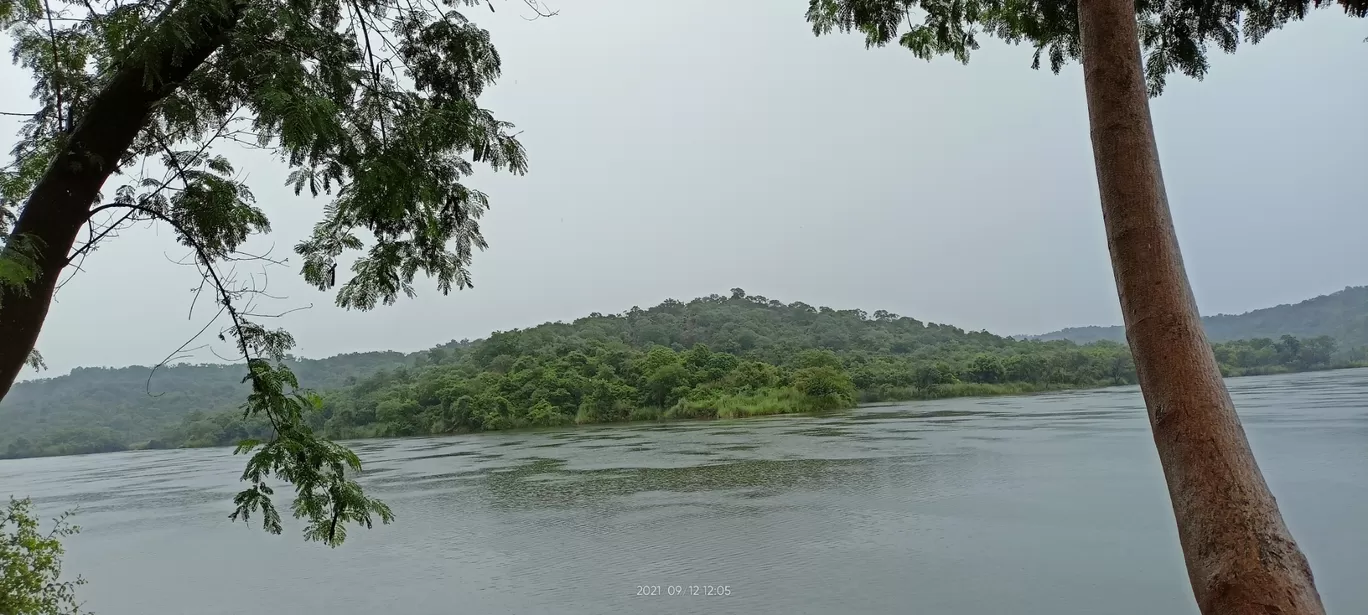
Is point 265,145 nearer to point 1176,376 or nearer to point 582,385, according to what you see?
point 1176,376

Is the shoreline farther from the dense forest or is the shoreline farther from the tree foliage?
the tree foliage

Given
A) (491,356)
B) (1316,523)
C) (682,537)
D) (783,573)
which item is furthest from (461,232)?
(491,356)

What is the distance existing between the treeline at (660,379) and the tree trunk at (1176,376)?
27.4 meters

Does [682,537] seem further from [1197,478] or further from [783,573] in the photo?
[1197,478]

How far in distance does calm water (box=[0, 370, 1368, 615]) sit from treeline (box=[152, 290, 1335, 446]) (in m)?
16.0

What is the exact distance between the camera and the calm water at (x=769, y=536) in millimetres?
5812

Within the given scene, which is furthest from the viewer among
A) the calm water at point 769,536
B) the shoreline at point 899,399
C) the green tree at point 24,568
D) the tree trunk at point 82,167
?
the shoreline at point 899,399

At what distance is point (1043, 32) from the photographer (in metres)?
3.19

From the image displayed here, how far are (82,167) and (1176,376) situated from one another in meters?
2.69

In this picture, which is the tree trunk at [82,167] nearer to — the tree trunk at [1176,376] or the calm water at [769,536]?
the tree trunk at [1176,376]
